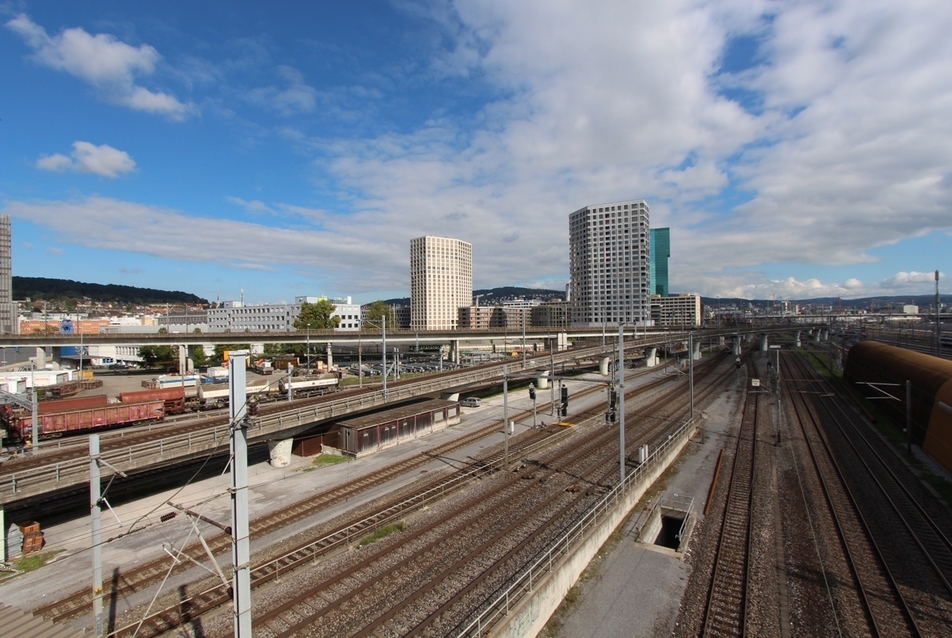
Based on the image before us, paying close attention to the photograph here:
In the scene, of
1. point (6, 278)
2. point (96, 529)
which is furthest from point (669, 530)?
point (6, 278)

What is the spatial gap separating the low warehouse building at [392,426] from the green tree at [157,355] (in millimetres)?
66176

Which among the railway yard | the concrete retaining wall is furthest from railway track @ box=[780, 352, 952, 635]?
the concrete retaining wall

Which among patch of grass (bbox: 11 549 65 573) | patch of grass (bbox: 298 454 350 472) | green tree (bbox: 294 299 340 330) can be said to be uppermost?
green tree (bbox: 294 299 340 330)

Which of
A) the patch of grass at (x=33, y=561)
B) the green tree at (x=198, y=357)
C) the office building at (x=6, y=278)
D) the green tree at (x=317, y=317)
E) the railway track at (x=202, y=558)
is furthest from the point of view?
the office building at (x=6, y=278)

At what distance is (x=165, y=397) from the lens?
41.2 metres

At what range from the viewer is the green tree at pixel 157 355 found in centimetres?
8014

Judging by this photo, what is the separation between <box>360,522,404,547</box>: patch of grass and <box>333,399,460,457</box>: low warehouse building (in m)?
11.0

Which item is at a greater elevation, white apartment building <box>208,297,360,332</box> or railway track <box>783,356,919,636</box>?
white apartment building <box>208,297,360,332</box>

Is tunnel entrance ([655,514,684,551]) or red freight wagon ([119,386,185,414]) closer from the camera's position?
tunnel entrance ([655,514,684,551])

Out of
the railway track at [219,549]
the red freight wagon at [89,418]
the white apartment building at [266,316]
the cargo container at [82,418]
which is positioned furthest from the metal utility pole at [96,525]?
the white apartment building at [266,316]

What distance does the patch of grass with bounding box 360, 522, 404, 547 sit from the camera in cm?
1690

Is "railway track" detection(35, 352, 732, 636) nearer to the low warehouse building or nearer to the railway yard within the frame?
the railway yard

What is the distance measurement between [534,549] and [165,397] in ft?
129

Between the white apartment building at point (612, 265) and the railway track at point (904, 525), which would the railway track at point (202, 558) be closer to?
the railway track at point (904, 525)
